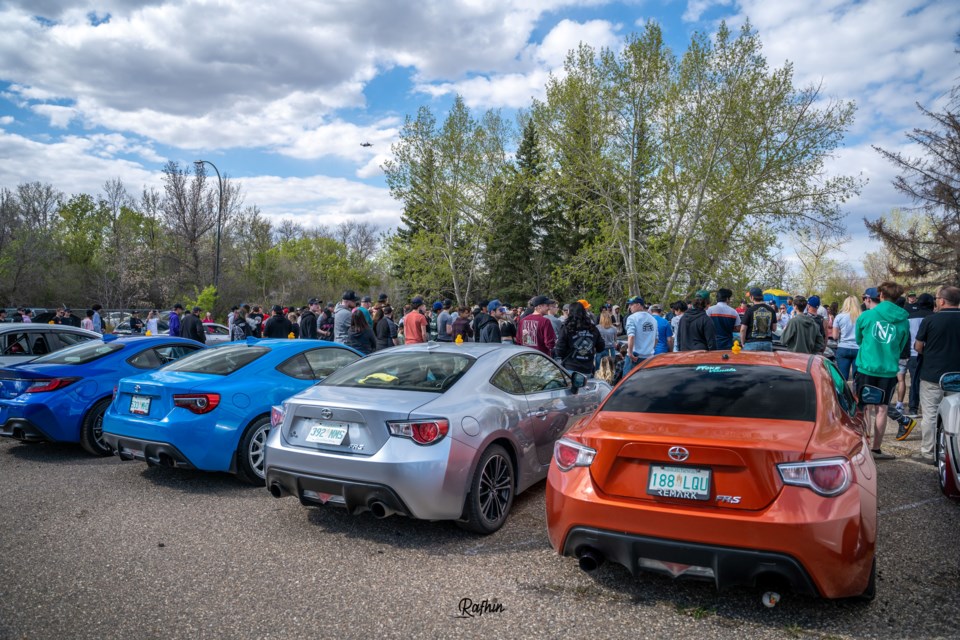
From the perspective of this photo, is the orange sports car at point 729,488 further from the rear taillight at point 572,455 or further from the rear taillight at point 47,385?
the rear taillight at point 47,385

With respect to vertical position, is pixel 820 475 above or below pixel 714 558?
above

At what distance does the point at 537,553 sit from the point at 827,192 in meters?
22.2

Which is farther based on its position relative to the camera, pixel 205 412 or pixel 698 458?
pixel 205 412

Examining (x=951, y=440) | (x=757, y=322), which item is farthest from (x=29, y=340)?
(x=951, y=440)

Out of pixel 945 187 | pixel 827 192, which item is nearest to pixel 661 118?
pixel 827 192

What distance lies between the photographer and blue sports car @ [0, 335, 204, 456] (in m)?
6.60

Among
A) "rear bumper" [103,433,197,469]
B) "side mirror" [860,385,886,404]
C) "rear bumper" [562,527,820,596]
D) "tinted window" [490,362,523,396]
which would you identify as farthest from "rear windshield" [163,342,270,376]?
"side mirror" [860,385,886,404]

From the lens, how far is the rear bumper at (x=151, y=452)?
538cm

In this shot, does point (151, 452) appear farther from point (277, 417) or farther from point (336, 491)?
point (336, 491)

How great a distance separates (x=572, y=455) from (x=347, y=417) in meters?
1.68

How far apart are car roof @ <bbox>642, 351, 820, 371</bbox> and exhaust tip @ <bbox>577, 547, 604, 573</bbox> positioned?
1379 mm

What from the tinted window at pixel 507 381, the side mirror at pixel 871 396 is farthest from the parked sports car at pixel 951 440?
the tinted window at pixel 507 381

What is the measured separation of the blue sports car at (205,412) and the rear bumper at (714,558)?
3.67 m

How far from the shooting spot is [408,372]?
493cm
